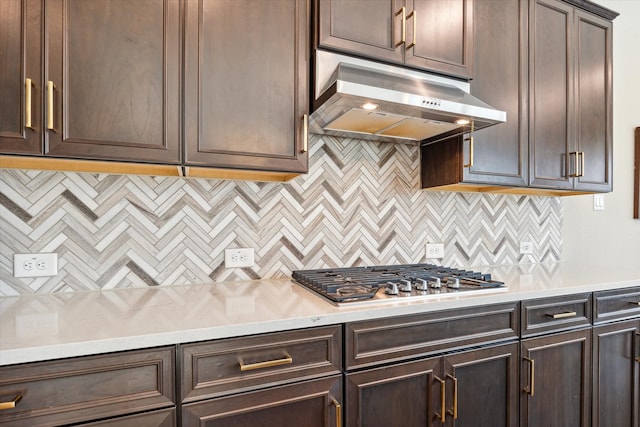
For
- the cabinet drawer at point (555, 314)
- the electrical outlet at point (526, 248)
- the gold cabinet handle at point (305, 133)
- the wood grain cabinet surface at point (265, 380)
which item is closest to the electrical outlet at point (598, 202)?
the electrical outlet at point (526, 248)

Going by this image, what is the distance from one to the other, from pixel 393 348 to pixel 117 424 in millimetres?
840

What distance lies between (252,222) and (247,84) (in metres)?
0.64

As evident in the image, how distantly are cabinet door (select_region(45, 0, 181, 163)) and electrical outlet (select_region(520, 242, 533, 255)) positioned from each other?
227cm

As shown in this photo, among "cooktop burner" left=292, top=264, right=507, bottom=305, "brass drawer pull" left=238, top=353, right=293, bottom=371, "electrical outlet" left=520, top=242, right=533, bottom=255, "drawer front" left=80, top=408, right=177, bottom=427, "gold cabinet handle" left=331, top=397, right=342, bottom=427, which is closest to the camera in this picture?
"drawer front" left=80, top=408, right=177, bottom=427

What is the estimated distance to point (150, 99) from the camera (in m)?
1.24

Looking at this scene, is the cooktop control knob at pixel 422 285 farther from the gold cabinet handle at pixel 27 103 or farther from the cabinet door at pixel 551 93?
the gold cabinet handle at pixel 27 103

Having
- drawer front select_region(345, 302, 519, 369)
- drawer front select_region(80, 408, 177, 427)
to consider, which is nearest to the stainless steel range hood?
drawer front select_region(345, 302, 519, 369)

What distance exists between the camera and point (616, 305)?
175 cm

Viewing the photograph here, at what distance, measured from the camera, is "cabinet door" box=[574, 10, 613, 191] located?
2.16m

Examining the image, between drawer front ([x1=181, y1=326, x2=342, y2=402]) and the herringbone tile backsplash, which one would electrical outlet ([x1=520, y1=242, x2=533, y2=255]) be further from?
drawer front ([x1=181, y1=326, x2=342, y2=402])

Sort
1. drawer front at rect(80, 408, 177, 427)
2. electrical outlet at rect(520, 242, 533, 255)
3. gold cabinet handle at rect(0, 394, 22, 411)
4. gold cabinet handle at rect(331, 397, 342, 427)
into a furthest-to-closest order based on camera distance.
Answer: electrical outlet at rect(520, 242, 533, 255)
gold cabinet handle at rect(331, 397, 342, 427)
drawer front at rect(80, 408, 177, 427)
gold cabinet handle at rect(0, 394, 22, 411)

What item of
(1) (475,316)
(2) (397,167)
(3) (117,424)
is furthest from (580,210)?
(3) (117,424)

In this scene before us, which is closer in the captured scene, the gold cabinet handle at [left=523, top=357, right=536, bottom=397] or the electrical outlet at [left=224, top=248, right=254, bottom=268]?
the gold cabinet handle at [left=523, top=357, right=536, bottom=397]

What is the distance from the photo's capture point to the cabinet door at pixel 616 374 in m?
1.69
